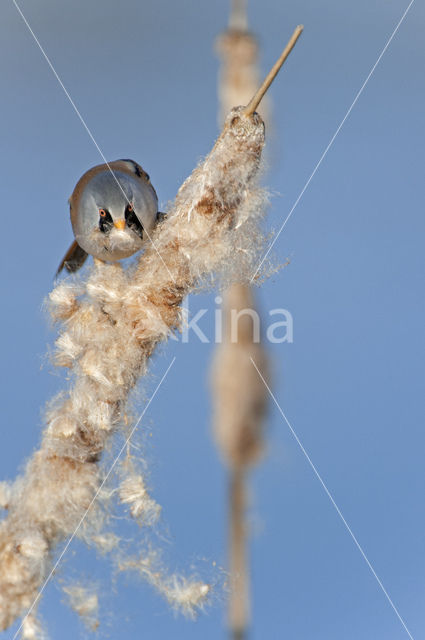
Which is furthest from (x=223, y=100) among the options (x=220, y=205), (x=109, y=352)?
(x=109, y=352)

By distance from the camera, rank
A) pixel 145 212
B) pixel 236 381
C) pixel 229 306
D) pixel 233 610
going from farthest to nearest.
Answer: pixel 145 212 < pixel 229 306 < pixel 236 381 < pixel 233 610

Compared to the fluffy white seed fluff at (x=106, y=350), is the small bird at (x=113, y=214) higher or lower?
higher

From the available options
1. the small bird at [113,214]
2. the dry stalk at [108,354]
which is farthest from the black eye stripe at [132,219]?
the dry stalk at [108,354]

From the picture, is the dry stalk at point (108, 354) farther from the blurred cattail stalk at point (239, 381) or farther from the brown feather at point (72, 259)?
the brown feather at point (72, 259)

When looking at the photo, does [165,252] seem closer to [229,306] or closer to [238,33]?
[229,306]

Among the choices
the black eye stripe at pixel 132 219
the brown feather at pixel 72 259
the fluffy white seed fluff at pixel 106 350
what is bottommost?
the fluffy white seed fluff at pixel 106 350

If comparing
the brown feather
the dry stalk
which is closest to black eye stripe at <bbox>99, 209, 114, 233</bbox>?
the dry stalk

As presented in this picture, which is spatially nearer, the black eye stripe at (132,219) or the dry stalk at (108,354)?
the dry stalk at (108,354)

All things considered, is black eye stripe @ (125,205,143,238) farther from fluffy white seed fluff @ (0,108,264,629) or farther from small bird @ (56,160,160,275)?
fluffy white seed fluff @ (0,108,264,629)
